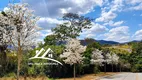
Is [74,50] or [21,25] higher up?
[21,25]

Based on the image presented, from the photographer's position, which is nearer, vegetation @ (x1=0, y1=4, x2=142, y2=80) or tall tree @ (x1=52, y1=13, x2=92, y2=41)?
vegetation @ (x1=0, y1=4, x2=142, y2=80)

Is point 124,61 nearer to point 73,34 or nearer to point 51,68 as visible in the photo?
point 73,34

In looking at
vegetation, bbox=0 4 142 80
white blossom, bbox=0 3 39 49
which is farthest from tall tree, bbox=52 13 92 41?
white blossom, bbox=0 3 39 49

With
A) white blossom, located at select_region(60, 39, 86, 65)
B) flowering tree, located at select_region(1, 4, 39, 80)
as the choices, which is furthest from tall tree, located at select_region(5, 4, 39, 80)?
white blossom, located at select_region(60, 39, 86, 65)

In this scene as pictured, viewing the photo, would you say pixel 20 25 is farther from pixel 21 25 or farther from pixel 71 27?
pixel 71 27

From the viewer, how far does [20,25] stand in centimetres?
1616

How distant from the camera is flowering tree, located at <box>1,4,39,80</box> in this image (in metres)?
16.2

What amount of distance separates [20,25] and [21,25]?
7 cm

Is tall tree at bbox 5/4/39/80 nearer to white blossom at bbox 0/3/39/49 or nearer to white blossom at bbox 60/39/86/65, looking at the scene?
white blossom at bbox 0/3/39/49

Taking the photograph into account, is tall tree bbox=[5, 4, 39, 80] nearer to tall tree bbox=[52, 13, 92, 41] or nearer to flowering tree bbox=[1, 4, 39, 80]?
flowering tree bbox=[1, 4, 39, 80]

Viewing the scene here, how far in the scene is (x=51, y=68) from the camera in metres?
36.9

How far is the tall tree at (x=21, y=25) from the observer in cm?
1620

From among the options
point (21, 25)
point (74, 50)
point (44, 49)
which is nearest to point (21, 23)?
point (21, 25)

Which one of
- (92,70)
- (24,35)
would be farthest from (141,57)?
(24,35)
